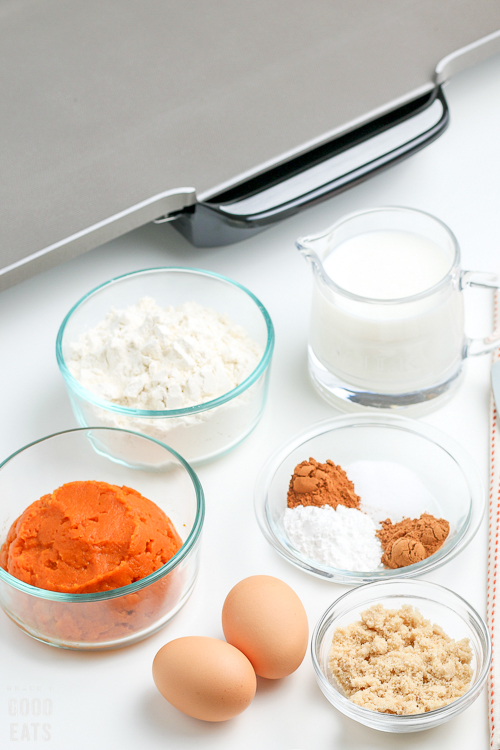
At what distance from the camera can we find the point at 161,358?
865 millimetres

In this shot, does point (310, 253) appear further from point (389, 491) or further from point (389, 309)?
point (389, 491)

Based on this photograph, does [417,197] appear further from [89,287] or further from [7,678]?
[7,678]

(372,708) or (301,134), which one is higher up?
(301,134)

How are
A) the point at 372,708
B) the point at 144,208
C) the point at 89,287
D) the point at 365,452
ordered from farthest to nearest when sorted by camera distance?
the point at 89,287
the point at 144,208
the point at 365,452
the point at 372,708

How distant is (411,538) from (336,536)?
77mm

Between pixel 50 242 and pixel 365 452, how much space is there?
0.48m

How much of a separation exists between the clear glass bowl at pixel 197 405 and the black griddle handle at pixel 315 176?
0.09m

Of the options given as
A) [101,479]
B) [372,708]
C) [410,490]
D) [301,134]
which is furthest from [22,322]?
[372,708]

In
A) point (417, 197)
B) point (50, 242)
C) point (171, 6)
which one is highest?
point (171, 6)

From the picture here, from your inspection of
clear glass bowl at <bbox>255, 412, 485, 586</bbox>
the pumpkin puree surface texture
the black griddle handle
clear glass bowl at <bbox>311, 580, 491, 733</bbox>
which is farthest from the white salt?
the black griddle handle

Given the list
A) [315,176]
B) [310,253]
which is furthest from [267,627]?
[315,176]

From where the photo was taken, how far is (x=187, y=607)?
75 cm

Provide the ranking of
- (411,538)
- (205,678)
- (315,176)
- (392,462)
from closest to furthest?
1. (205,678)
2. (411,538)
3. (392,462)
4. (315,176)

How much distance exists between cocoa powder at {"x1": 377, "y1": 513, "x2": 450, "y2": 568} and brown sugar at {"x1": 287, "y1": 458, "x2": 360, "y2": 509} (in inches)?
2.1
